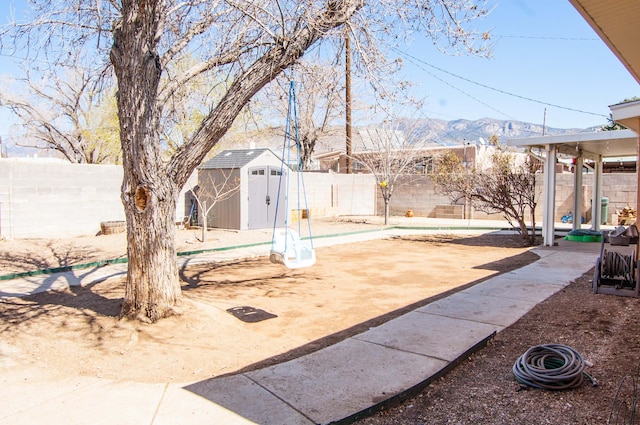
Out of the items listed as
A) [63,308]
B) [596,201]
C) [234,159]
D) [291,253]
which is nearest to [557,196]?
[596,201]

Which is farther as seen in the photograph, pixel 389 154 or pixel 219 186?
pixel 389 154

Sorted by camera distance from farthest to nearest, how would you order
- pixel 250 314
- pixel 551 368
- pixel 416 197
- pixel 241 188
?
1. pixel 416 197
2. pixel 241 188
3. pixel 250 314
4. pixel 551 368

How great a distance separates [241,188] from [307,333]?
35.7ft

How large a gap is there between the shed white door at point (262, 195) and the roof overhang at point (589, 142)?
7.79m

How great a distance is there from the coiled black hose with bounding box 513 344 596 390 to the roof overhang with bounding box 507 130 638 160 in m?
8.20

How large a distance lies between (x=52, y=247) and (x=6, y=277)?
3.31 m

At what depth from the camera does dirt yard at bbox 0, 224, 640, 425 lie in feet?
11.9

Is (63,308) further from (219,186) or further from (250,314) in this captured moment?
(219,186)

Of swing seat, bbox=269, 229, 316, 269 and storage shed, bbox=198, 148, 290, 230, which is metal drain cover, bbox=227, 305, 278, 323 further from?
storage shed, bbox=198, 148, 290, 230

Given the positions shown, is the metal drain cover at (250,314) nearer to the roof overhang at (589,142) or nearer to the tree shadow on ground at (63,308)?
the tree shadow on ground at (63,308)

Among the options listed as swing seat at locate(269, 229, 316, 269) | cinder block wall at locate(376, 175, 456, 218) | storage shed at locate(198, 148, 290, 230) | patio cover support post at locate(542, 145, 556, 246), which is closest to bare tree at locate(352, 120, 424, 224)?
cinder block wall at locate(376, 175, 456, 218)

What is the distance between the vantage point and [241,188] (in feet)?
52.4

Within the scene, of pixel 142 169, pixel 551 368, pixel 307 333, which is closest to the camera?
pixel 551 368

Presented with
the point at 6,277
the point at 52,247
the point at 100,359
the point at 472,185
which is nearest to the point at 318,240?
the point at 472,185
